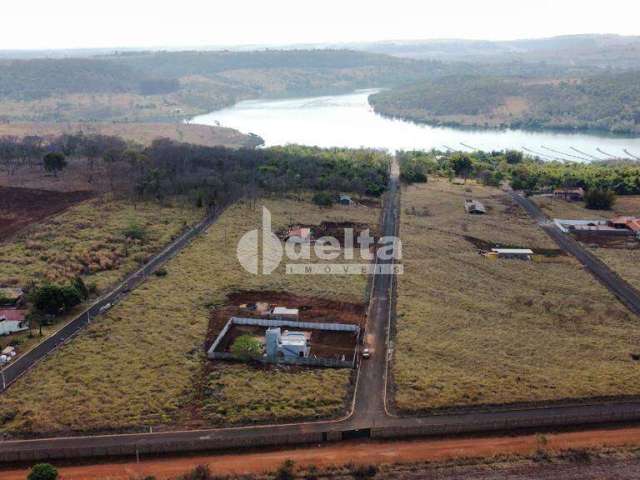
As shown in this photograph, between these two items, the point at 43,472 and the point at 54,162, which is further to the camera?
the point at 54,162

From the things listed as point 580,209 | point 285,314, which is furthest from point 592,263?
point 285,314

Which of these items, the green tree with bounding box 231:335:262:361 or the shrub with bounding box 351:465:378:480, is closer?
the shrub with bounding box 351:465:378:480

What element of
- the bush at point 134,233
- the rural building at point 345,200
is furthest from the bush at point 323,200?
the bush at point 134,233

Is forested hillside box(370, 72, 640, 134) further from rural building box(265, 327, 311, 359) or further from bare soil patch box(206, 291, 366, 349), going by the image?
rural building box(265, 327, 311, 359)

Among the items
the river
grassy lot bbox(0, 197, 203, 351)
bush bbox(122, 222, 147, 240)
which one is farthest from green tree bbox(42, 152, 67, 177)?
the river

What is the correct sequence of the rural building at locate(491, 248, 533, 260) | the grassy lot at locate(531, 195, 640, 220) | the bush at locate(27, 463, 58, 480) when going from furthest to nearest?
the grassy lot at locate(531, 195, 640, 220) < the rural building at locate(491, 248, 533, 260) < the bush at locate(27, 463, 58, 480)

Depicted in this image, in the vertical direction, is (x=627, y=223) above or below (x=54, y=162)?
below

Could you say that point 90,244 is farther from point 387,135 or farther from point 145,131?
point 387,135
